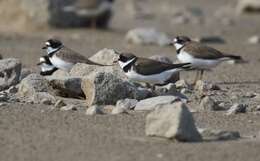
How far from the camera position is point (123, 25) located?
66.3 ft

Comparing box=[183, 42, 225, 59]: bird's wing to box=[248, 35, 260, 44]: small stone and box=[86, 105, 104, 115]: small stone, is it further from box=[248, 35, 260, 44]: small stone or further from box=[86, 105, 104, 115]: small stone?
box=[248, 35, 260, 44]: small stone

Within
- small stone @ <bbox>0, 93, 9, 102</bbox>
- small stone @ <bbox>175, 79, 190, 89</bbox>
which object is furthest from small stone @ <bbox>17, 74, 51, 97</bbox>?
small stone @ <bbox>175, 79, 190, 89</bbox>

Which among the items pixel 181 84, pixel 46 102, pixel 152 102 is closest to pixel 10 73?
pixel 46 102

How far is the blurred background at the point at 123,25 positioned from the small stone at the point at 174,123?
20.7 feet

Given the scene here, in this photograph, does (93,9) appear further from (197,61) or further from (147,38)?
(197,61)

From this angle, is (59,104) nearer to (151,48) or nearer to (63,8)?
(151,48)

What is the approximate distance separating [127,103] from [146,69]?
122 cm

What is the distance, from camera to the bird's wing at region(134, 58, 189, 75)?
32.5ft

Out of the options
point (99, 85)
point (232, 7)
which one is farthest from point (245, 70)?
point (232, 7)

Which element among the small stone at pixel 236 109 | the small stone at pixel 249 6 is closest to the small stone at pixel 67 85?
the small stone at pixel 236 109

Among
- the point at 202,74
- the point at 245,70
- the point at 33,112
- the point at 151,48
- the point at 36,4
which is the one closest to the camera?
the point at 33,112

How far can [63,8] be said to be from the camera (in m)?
18.9

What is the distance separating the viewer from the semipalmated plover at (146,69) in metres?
9.92

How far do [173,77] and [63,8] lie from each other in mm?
8372
